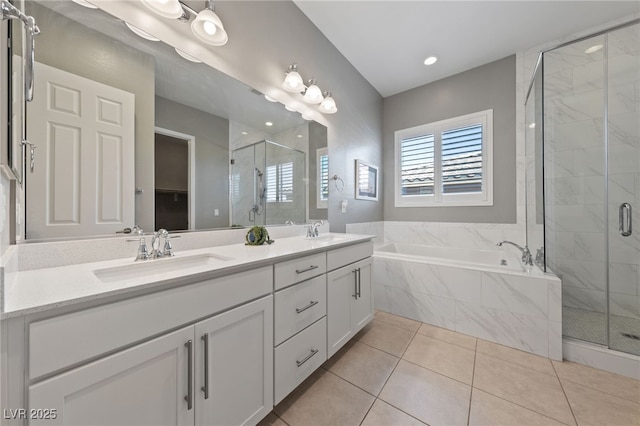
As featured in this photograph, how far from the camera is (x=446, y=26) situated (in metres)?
2.13

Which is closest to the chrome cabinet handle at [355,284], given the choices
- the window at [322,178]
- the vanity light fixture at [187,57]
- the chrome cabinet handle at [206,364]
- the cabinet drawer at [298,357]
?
the cabinet drawer at [298,357]

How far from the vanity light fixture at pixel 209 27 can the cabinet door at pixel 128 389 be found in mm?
1528

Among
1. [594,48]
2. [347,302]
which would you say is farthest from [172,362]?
[594,48]

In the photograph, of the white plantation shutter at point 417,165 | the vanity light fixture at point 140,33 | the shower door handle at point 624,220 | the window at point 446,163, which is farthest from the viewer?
the white plantation shutter at point 417,165

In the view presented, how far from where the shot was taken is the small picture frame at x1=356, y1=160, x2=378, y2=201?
2788 millimetres

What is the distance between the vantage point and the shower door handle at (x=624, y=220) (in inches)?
75.6

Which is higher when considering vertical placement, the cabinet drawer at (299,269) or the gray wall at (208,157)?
the gray wall at (208,157)

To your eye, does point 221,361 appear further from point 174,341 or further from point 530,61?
point 530,61

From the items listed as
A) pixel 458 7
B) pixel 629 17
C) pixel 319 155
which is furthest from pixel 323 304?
pixel 629 17

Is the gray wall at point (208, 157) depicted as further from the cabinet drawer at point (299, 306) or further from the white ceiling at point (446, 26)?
the white ceiling at point (446, 26)

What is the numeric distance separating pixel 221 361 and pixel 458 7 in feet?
9.72

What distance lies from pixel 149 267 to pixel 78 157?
523 mm

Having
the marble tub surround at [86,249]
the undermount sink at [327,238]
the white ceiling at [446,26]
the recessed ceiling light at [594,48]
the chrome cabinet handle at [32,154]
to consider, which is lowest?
the undermount sink at [327,238]

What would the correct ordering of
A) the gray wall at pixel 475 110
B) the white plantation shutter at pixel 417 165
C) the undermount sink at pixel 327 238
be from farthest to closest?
the white plantation shutter at pixel 417 165, the gray wall at pixel 475 110, the undermount sink at pixel 327 238
